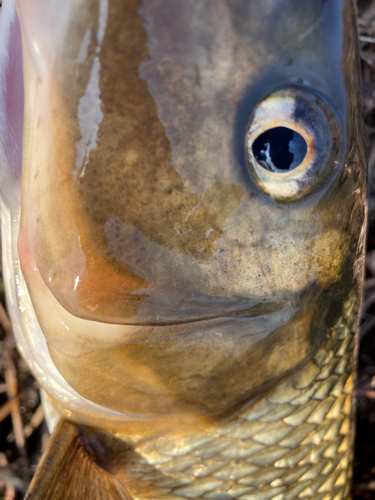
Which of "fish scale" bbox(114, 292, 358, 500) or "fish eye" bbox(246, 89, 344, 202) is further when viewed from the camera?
"fish scale" bbox(114, 292, 358, 500)

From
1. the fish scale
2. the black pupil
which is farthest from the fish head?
the fish scale

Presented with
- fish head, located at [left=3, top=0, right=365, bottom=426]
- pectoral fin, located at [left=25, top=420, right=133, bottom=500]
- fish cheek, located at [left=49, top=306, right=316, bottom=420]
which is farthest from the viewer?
pectoral fin, located at [left=25, top=420, right=133, bottom=500]

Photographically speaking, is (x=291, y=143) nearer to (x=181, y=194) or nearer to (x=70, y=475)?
(x=181, y=194)

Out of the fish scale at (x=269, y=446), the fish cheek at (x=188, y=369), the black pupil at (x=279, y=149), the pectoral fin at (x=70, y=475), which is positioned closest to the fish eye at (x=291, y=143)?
the black pupil at (x=279, y=149)

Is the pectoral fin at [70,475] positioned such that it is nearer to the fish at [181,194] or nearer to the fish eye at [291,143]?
the fish at [181,194]

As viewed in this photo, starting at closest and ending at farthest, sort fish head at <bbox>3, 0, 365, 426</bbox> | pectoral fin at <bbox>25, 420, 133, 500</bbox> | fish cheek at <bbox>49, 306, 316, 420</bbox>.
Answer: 1. fish head at <bbox>3, 0, 365, 426</bbox>
2. fish cheek at <bbox>49, 306, 316, 420</bbox>
3. pectoral fin at <bbox>25, 420, 133, 500</bbox>

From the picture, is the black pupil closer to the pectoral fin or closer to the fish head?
the fish head
